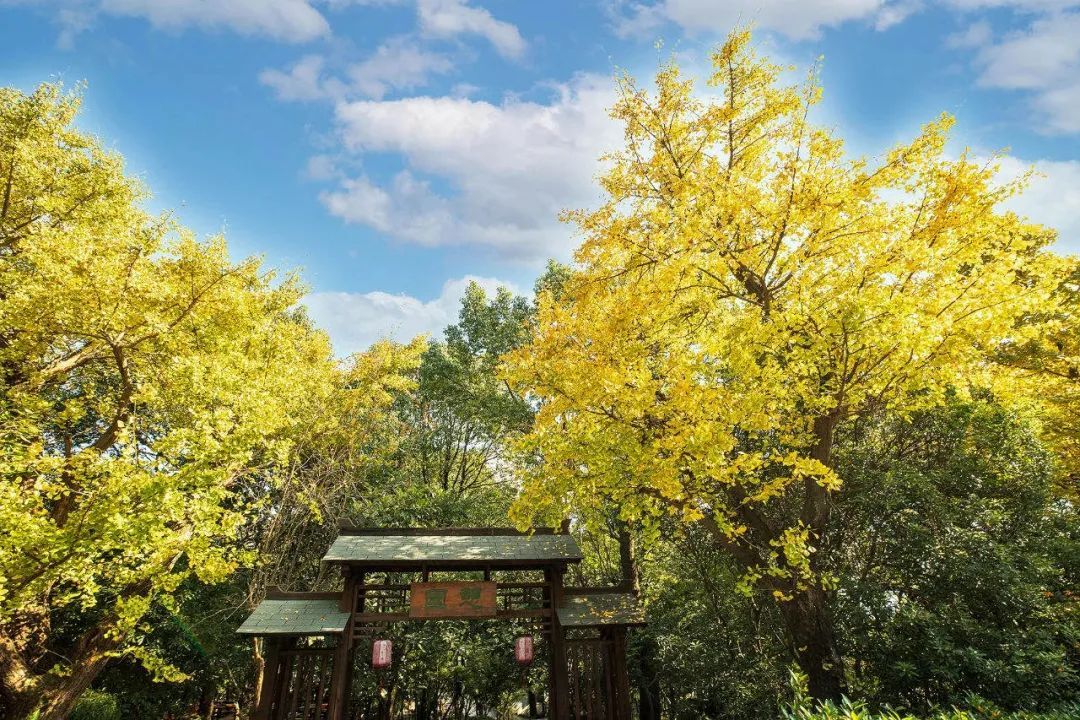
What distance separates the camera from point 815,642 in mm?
6578

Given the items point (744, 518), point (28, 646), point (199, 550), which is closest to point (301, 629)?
point (199, 550)

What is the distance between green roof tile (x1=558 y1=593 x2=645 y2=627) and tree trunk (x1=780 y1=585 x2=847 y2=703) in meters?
2.40

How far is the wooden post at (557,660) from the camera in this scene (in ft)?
26.4

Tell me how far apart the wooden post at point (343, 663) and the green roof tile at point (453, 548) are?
0.46 meters

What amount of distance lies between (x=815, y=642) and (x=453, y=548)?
18.6ft

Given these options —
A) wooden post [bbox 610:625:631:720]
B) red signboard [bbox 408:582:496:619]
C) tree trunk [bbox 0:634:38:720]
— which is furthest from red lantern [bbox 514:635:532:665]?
tree trunk [bbox 0:634:38:720]

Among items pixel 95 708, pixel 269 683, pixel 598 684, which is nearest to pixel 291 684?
pixel 269 683

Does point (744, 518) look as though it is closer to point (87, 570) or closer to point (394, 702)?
point (87, 570)

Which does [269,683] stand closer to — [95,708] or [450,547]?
[450,547]

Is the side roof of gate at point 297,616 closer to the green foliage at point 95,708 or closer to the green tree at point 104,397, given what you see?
the green tree at point 104,397

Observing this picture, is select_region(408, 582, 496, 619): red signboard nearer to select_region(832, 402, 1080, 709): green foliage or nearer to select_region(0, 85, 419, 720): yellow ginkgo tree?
select_region(0, 85, 419, 720): yellow ginkgo tree

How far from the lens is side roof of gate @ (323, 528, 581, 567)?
865 centimetres

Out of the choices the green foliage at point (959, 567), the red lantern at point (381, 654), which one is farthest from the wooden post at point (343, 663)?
the green foliage at point (959, 567)

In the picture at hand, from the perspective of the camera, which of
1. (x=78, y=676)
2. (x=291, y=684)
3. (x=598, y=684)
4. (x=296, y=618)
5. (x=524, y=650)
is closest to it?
(x=78, y=676)
